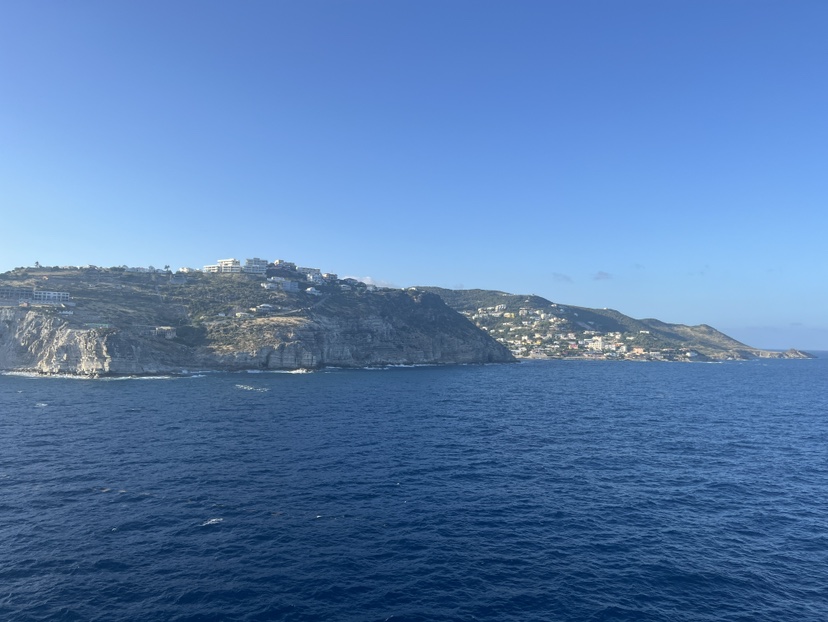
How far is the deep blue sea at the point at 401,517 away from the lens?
119 feet

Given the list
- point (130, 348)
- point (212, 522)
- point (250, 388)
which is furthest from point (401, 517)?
point (130, 348)

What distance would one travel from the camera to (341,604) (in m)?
35.1

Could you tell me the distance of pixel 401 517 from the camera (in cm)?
5025

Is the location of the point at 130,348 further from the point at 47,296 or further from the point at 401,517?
the point at 401,517

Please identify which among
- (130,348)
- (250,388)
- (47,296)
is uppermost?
(47,296)

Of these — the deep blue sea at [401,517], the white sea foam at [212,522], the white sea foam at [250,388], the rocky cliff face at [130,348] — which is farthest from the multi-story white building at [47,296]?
the white sea foam at [212,522]

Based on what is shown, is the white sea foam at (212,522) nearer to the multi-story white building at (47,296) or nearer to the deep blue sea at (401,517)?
the deep blue sea at (401,517)

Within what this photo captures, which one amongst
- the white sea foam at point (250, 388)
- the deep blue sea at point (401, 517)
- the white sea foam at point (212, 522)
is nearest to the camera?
the deep blue sea at point (401, 517)

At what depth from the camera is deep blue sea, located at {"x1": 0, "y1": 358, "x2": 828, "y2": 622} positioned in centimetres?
3612

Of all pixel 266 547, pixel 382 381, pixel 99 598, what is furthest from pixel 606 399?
pixel 99 598

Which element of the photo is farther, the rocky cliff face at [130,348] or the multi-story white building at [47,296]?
the multi-story white building at [47,296]

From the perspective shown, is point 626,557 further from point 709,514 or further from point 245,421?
point 245,421

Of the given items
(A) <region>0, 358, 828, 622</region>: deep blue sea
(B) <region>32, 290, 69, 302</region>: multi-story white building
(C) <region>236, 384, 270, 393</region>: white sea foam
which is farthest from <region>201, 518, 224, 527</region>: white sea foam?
(B) <region>32, 290, 69, 302</region>: multi-story white building

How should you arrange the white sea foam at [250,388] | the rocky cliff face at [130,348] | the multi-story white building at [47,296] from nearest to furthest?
the white sea foam at [250,388] < the rocky cliff face at [130,348] < the multi-story white building at [47,296]
